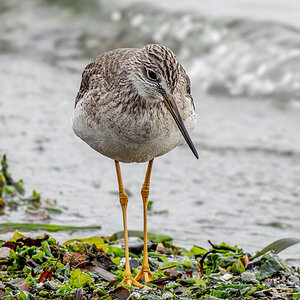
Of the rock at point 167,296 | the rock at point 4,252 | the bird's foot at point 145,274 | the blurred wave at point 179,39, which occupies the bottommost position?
the rock at point 167,296

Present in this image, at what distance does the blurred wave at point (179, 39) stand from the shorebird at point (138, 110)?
836 centimetres

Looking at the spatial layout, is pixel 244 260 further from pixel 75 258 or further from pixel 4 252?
pixel 4 252

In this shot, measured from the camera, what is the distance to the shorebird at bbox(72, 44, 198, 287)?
18.4ft

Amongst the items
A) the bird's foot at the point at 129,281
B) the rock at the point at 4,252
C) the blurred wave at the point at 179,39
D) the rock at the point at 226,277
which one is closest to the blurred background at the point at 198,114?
the blurred wave at the point at 179,39

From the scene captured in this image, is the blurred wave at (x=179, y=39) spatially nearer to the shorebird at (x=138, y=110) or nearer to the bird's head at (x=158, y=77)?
the shorebird at (x=138, y=110)

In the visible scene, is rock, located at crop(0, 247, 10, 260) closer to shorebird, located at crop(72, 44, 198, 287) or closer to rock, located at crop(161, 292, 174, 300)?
shorebird, located at crop(72, 44, 198, 287)

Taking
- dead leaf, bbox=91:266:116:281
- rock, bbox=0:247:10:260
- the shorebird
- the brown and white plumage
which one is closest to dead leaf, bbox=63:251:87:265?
dead leaf, bbox=91:266:116:281

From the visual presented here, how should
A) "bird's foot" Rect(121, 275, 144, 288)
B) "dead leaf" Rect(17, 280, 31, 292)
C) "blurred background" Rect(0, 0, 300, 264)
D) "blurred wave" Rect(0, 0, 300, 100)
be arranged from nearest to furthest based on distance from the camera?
"dead leaf" Rect(17, 280, 31, 292) < "bird's foot" Rect(121, 275, 144, 288) < "blurred background" Rect(0, 0, 300, 264) < "blurred wave" Rect(0, 0, 300, 100)

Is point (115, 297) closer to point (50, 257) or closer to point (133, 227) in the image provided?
point (50, 257)

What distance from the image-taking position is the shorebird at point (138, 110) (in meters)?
5.62

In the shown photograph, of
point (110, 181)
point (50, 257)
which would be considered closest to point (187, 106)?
point (50, 257)

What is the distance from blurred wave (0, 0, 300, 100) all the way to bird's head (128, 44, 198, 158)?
8.50 meters

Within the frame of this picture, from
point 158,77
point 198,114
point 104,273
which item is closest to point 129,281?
point 104,273

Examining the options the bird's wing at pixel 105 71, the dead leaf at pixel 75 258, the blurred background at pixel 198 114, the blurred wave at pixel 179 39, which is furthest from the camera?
the blurred wave at pixel 179 39
